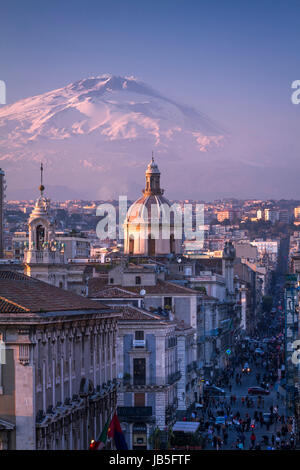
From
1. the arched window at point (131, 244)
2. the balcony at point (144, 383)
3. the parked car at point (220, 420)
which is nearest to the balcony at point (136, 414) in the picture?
the balcony at point (144, 383)

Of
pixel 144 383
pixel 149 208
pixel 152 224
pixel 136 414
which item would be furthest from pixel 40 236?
pixel 149 208

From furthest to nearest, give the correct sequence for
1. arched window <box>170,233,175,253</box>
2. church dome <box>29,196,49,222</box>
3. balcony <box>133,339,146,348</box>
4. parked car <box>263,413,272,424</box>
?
arched window <box>170,233,175,253</box>, church dome <box>29,196,49,222</box>, parked car <box>263,413,272,424</box>, balcony <box>133,339,146,348</box>

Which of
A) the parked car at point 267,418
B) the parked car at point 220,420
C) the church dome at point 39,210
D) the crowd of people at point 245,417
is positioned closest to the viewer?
the crowd of people at point 245,417

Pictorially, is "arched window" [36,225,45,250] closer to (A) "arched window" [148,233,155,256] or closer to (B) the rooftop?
(B) the rooftop

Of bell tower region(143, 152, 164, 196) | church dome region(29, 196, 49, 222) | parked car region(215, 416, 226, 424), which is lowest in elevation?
parked car region(215, 416, 226, 424)

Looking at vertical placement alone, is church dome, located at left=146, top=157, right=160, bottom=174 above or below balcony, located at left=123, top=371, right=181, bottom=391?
above

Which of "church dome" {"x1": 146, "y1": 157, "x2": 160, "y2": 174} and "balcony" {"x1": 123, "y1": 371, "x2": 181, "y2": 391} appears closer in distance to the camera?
"balcony" {"x1": 123, "y1": 371, "x2": 181, "y2": 391}

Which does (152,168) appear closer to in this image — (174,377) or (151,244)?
(151,244)

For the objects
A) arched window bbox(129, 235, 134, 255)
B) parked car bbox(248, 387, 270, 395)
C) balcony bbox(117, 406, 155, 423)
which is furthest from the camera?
arched window bbox(129, 235, 134, 255)

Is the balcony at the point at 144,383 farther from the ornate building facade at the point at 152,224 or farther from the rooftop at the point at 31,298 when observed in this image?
the ornate building facade at the point at 152,224

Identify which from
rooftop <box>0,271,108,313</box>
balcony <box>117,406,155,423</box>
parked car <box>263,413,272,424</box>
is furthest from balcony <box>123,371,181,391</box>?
rooftop <box>0,271,108,313</box>
